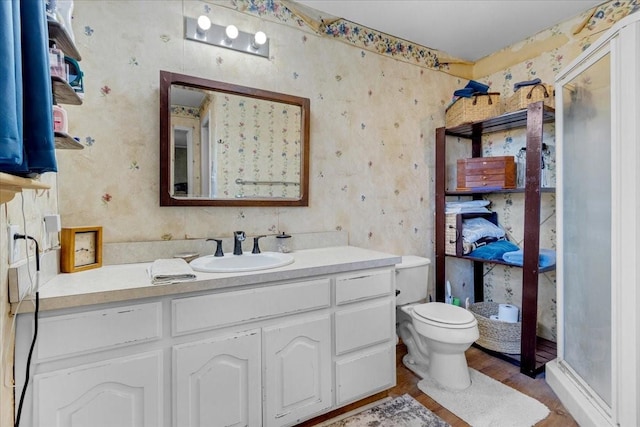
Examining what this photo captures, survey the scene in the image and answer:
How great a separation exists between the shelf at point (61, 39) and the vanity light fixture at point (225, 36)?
0.76 metres

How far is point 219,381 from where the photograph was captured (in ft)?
4.45

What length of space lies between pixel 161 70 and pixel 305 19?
1.01 meters

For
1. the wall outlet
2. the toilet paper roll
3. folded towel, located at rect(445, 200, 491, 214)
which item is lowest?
the toilet paper roll

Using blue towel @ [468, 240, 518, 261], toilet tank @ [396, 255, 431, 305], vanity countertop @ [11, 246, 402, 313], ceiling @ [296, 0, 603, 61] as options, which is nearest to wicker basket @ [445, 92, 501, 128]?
ceiling @ [296, 0, 603, 61]

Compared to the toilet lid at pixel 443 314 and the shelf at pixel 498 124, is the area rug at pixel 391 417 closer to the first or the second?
the toilet lid at pixel 443 314

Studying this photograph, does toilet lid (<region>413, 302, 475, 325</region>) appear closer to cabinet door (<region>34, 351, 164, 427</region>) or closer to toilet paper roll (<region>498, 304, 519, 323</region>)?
toilet paper roll (<region>498, 304, 519, 323</region>)

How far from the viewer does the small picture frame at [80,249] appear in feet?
4.56

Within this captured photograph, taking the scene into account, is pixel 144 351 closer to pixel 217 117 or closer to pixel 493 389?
pixel 217 117

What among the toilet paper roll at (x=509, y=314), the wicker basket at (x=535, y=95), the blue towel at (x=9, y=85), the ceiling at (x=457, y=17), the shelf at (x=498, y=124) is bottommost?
the toilet paper roll at (x=509, y=314)

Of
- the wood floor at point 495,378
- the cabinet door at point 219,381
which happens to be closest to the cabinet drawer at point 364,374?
the wood floor at point 495,378

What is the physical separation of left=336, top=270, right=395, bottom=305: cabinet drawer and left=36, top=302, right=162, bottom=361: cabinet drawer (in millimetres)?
842

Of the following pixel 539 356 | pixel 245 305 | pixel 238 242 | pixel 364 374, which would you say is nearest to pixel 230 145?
A: pixel 238 242

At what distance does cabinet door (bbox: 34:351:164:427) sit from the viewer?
3.54ft

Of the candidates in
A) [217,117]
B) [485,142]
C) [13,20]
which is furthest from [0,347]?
[485,142]
